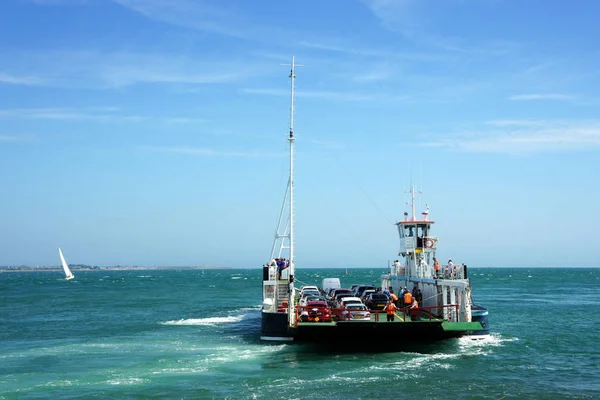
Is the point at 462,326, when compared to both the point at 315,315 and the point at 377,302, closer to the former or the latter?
the point at 315,315

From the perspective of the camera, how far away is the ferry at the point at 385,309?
2786cm

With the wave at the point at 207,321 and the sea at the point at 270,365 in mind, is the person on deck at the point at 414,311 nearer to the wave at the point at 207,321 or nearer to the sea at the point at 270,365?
the sea at the point at 270,365

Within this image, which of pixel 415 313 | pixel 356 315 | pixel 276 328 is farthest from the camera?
pixel 276 328

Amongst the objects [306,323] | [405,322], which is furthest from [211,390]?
[405,322]

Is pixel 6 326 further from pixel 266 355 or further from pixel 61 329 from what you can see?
pixel 266 355

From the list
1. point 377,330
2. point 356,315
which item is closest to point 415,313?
point 377,330

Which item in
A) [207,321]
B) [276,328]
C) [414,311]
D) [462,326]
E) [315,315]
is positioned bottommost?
[207,321]

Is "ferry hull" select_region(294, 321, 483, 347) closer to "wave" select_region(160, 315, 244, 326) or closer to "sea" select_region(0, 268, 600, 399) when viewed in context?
"sea" select_region(0, 268, 600, 399)

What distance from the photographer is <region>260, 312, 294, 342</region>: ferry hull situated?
1157 inches

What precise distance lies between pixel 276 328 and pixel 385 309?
18.6 ft

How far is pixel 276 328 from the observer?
97.8ft

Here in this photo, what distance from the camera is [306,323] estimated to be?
28812mm

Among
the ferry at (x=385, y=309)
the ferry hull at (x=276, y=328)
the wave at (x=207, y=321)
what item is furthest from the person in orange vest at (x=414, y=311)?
the wave at (x=207, y=321)

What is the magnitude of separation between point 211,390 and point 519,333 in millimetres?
22357
